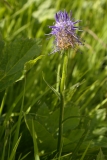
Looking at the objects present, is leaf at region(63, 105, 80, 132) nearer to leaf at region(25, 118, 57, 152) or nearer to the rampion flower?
leaf at region(25, 118, 57, 152)

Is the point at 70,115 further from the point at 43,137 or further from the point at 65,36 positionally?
the point at 65,36

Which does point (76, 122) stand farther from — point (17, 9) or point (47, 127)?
Answer: point (17, 9)

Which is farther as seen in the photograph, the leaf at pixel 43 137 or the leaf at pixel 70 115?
the leaf at pixel 70 115

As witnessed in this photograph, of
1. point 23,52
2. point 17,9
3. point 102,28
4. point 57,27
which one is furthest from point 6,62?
point 102,28

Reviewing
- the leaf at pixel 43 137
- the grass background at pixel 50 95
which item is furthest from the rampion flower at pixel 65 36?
the leaf at pixel 43 137

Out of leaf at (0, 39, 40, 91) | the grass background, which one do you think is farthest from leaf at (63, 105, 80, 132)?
leaf at (0, 39, 40, 91)

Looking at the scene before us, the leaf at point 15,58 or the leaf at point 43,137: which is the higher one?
the leaf at point 15,58

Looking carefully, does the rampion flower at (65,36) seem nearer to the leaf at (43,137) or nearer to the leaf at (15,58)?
the leaf at (15,58)
